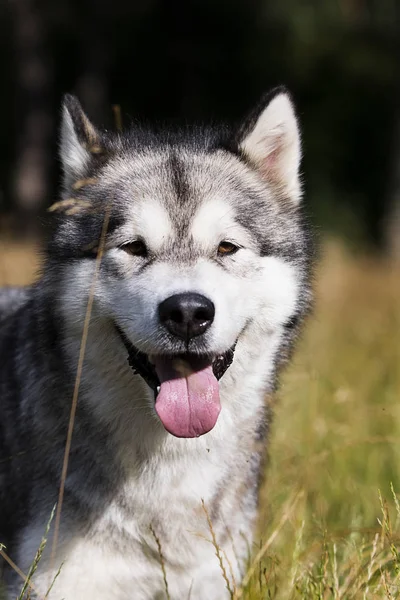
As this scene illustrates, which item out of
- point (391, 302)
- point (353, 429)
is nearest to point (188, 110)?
point (391, 302)

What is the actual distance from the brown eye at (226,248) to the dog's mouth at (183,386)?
39 centimetres

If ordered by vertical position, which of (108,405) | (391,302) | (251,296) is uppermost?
(251,296)

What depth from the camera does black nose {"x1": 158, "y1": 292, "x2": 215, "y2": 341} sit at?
2.82m

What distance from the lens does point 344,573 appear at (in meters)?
3.29

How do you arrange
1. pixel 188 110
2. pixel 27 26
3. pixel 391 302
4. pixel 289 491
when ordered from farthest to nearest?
pixel 188 110 < pixel 27 26 < pixel 391 302 < pixel 289 491

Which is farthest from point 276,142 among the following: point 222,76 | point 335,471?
point 222,76

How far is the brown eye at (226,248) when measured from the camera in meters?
3.16

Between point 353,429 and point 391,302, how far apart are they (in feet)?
15.2

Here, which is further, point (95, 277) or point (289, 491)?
point (289, 491)

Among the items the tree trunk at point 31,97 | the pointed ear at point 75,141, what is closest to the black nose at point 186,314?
the pointed ear at point 75,141

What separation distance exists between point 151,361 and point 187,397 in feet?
0.65

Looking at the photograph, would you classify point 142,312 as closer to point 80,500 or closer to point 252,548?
point 80,500

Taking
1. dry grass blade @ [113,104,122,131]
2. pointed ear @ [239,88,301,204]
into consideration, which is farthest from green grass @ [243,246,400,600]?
dry grass blade @ [113,104,122,131]

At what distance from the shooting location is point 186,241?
122 inches
